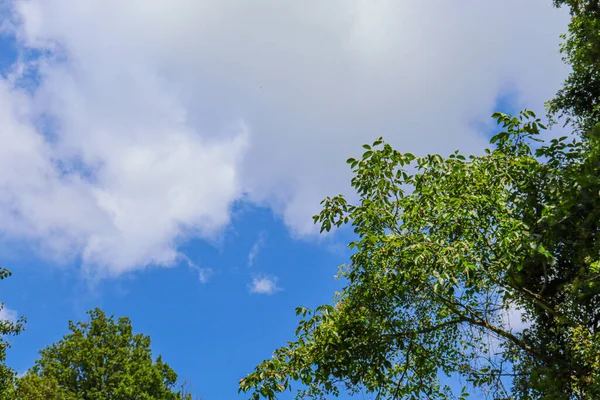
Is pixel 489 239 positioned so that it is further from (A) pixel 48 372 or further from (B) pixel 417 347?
(A) pixel 48 372

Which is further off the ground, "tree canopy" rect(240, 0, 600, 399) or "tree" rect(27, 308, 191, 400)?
"tree" rect(27, 308, 191, 400)

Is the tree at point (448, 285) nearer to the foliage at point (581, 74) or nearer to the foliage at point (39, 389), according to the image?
the foliage at point (581, 74)

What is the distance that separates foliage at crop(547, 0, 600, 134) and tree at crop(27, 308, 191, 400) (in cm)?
1963

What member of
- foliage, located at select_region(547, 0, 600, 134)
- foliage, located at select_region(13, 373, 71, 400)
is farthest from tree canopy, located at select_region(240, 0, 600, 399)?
foliage, located at select_region(13, 373, 71, 400)

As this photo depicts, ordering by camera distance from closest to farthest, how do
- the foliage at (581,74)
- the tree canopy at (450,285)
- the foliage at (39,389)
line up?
the tree canopy at (450,285) < the foliage at (581,74) < the foliage at (39,389)

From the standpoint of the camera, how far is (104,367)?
80.5 ft

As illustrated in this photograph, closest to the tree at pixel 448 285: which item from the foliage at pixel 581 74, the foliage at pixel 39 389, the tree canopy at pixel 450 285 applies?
the tree canopy at pixel 450 285

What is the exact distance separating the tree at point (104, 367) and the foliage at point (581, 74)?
19631mm

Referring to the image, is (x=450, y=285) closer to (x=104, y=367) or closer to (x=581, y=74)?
(x=581, y=74)

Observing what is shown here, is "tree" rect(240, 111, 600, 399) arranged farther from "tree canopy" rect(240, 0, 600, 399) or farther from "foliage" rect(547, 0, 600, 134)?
"foliage" rect(547, 0, 600, 134)

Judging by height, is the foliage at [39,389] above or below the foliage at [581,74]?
below

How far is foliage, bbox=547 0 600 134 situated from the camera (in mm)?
15125

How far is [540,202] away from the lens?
30.0 feet

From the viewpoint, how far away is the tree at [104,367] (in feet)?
77.2
